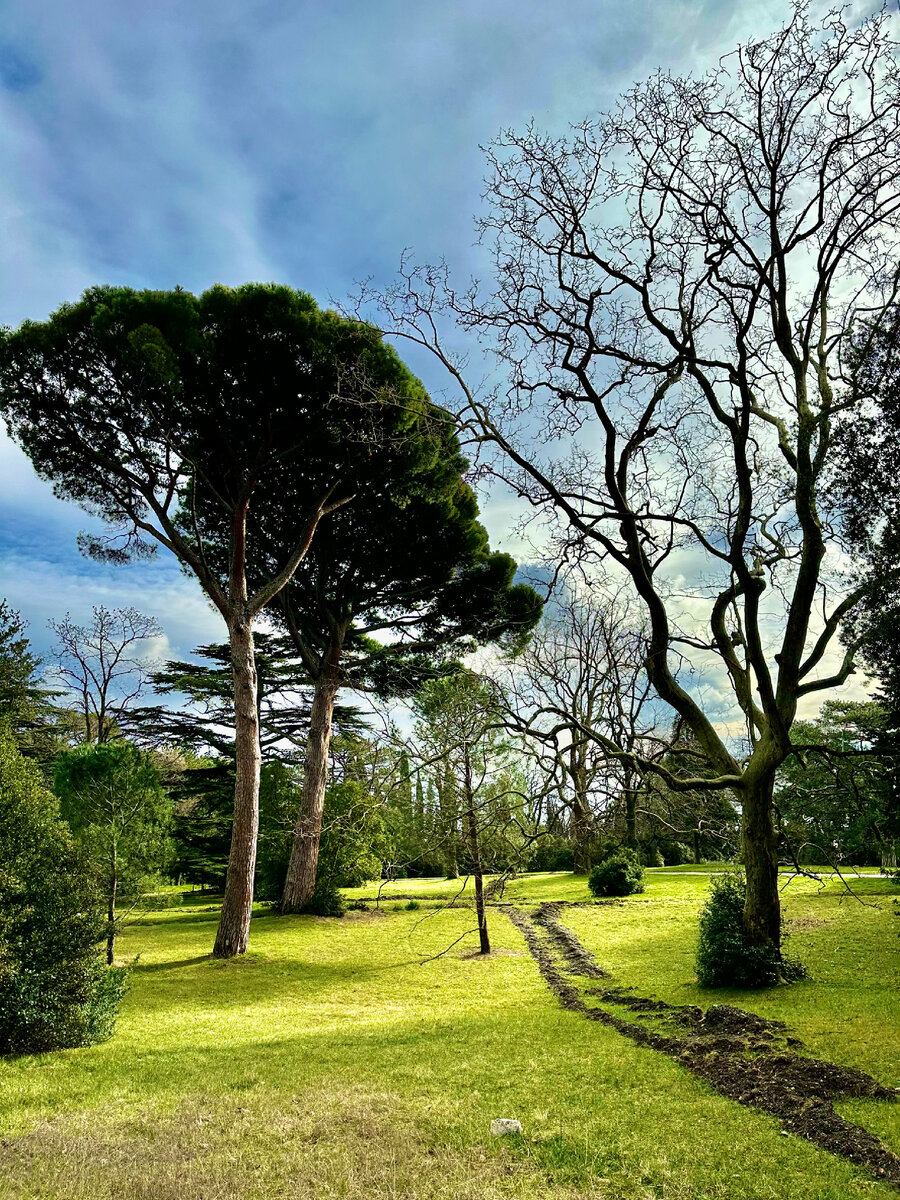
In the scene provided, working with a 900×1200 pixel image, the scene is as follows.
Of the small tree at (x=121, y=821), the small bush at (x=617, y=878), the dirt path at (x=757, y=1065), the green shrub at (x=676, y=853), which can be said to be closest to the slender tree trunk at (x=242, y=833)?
the small tree at (x=121, y=821)

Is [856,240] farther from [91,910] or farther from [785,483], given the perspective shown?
[91,910]

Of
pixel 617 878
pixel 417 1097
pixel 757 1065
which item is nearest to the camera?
pixel 417 1097

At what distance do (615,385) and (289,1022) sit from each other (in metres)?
10.4

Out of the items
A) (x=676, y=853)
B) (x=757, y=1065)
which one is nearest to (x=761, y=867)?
(x=757, y=1065)

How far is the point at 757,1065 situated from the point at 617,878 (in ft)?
56.1

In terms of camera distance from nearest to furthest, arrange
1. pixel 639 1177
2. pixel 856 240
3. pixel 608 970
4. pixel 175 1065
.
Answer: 1. pixel 639 1177
2. pixel 175 1065
3. pixel 856 240
4. pixel 608 970

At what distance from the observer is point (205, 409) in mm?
15664

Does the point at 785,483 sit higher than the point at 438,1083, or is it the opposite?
the point at 785,483

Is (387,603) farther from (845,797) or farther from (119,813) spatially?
(845,797)

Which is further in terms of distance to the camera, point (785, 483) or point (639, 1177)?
point (785, 483)

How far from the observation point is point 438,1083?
21.6 feet

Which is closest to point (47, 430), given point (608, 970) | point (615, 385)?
point (615, 385)

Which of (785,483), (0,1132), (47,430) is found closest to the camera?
(0,1132)

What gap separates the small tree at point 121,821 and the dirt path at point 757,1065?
29.1 feet
